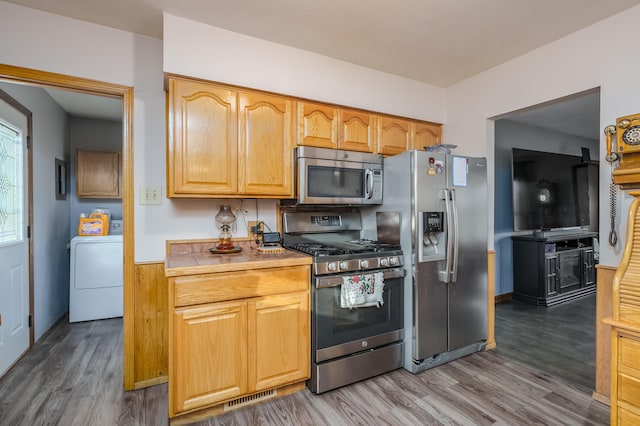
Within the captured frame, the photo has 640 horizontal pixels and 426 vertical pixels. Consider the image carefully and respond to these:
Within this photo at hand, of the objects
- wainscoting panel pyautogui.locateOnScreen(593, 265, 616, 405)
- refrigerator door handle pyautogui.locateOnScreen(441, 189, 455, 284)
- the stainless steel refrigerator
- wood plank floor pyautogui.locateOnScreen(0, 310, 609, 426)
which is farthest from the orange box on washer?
wainscoting panel pyautogui.locateOnScreen(593, 265, 616, 405)

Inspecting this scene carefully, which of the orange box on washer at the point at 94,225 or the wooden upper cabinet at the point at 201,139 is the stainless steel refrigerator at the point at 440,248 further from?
the orange box on washer at the point at 94,225

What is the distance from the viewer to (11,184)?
257cm

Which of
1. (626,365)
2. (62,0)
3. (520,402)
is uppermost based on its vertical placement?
(62,0)

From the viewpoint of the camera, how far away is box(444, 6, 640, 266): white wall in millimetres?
1985

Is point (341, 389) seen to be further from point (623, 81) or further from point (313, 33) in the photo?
point (623, 81)

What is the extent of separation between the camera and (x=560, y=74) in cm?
231

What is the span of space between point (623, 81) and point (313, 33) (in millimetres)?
2047

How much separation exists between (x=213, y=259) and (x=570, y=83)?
9.13ft

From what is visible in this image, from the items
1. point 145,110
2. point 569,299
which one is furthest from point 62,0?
point 569,299

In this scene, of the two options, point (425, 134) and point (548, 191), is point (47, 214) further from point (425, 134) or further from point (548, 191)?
point (548, 191)

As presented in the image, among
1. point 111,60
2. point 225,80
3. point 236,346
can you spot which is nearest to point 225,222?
point 236,346

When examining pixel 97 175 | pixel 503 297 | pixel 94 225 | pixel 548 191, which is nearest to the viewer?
pixel 94 225

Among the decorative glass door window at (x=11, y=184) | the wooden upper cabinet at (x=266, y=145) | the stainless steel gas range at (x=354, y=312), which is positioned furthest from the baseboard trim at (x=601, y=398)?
the decorative glass door window at (x=11, y=184)

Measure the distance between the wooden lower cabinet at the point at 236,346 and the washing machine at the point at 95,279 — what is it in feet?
7.74
